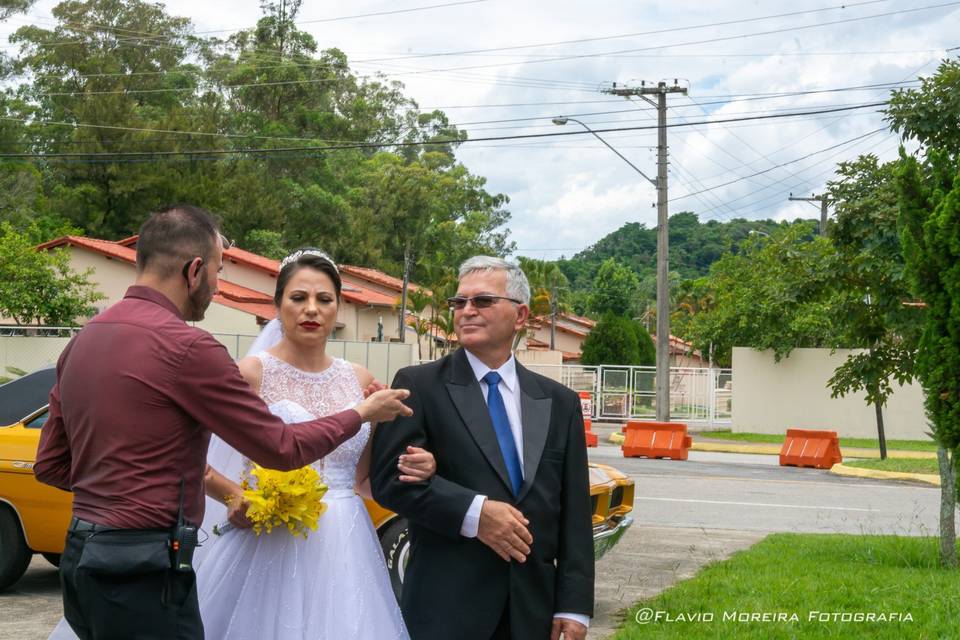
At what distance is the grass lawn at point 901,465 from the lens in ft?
70.7

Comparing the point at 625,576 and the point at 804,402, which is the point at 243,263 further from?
the point at 625,576

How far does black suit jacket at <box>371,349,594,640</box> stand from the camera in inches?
146

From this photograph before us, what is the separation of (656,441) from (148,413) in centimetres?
2235

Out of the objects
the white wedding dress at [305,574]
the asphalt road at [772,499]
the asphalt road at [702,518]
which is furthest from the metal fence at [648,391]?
the white wedding dress at [305,574]

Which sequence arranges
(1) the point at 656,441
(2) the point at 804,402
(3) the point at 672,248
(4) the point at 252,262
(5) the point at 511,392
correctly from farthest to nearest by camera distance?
(3) the point at 672,248 < (4) the point at 252,262 < (2) the point at 804,402 < (1) the point at 656,441 < (5) the point at 511,392

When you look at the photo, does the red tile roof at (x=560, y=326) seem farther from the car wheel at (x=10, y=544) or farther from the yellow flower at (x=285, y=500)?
the yellow flower at (x=285, y=500)

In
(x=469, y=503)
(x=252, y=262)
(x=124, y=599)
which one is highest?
(x=252, y=262)

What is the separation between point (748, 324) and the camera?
112 feet

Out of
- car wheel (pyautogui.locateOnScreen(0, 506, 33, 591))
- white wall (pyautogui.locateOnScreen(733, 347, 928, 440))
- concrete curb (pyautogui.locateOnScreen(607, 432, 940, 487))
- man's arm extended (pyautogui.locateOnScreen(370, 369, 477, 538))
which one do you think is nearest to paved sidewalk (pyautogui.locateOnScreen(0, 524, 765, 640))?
car wheel (pyautogui.locateOnScreen(0, 506, 33, 591))

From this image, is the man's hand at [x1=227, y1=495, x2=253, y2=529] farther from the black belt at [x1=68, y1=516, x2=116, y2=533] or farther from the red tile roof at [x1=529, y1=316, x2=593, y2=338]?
the red tile roof at [x1=529, y1=316, x2=593, y2=338]

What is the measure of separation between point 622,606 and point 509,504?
5306 mm

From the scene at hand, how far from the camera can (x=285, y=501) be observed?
4.32 m

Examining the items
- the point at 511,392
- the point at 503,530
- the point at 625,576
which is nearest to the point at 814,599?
the point at 625,576

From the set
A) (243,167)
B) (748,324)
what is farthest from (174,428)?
(243,167)
